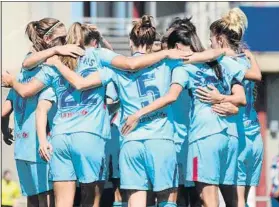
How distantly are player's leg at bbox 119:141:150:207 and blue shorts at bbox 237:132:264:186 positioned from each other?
1.12 metres

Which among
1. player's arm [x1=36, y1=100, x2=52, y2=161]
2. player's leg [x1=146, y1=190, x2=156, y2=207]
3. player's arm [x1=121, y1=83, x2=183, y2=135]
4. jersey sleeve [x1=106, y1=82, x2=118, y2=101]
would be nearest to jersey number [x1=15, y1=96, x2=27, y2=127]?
player's arm [x1=36, y1=100, x2=52, y2=161]

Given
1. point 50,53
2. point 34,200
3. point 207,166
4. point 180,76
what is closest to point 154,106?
point 180,76

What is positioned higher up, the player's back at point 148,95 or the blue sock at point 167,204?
the player's back at point 148,95

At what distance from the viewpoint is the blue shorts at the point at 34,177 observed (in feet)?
35.5

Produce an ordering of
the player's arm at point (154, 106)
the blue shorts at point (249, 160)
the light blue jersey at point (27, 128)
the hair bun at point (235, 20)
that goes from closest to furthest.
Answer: the player's arm at point (154, 106), the hair bun at point (235, 20), the light blue jersey at point (27, 128), the blue shorts at point (249, 160)

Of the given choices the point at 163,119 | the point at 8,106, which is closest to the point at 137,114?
the point at 163,119

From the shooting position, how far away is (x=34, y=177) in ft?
35.6

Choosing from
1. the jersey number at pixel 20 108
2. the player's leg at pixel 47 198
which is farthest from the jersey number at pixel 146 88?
the player's leg at pixel 47 198

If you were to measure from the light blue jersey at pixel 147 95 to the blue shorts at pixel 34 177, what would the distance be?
1.03 m

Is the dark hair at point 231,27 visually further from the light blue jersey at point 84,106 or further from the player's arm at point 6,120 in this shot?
the player's arm at point 6,120

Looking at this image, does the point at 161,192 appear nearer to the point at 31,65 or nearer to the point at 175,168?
the point at 175,168

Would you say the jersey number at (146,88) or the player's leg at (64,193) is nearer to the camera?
the jersey number at (146,88)

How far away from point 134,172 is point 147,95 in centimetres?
63

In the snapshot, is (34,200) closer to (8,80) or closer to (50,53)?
(8,80)
